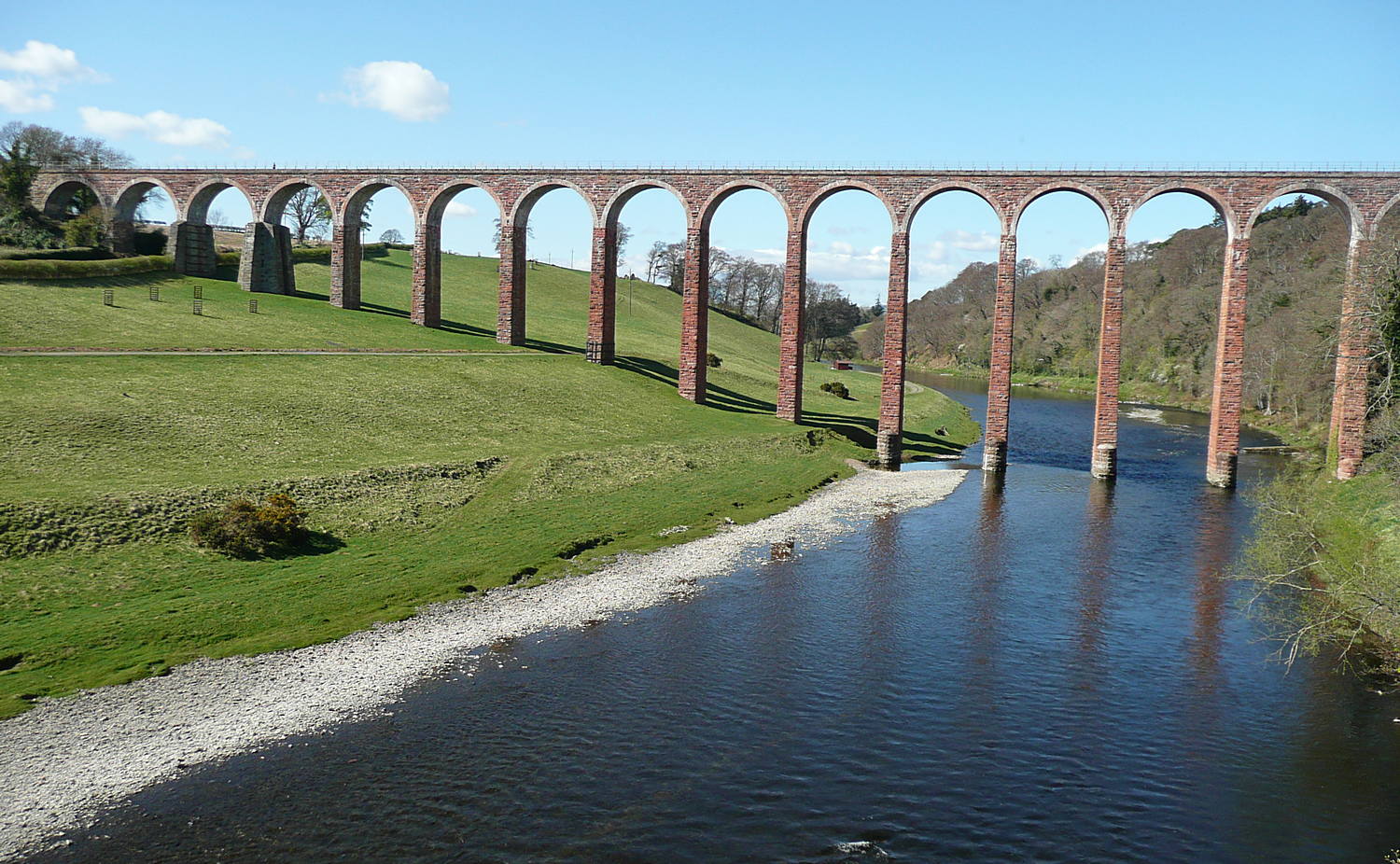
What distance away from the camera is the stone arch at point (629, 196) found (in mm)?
57562

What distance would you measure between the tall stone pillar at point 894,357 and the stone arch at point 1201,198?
11.8 m

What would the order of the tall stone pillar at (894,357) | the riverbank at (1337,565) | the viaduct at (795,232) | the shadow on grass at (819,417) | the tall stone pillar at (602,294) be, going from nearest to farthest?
1. the riverbank at (1337,565)
2. the viaduct at (795,232)
3. the tall stone pillar at (894,357)
4. the shadow on grass at (819,417)
5. the tall stone pillar at (602,294)

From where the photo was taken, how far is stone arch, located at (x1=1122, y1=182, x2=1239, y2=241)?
48.0 metres

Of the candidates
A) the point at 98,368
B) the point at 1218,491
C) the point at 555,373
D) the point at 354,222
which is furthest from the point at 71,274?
the point at 1218,491

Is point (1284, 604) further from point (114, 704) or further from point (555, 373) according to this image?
point (555, 373)

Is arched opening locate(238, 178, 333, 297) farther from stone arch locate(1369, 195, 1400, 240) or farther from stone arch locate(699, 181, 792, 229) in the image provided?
stone arch locate(1369, 195, 1400, 240)

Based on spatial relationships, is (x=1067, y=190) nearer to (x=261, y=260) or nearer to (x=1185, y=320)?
(x=261, y=260)

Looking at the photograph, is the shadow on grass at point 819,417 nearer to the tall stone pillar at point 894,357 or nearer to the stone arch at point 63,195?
the tall stone pillar at point 894,357

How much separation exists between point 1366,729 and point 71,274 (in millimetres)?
70473

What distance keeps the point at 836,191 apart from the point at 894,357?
34.4 feet

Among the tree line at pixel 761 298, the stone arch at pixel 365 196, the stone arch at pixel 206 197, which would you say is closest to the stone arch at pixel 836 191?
the stone arch at pixel 365 196

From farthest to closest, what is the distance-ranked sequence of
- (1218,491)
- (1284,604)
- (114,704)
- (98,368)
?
(1218,491) → (98,368) → (1284,604) → (114,704)

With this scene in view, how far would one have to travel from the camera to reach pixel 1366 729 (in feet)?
63.6

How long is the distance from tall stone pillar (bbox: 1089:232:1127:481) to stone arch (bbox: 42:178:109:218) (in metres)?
71.6
